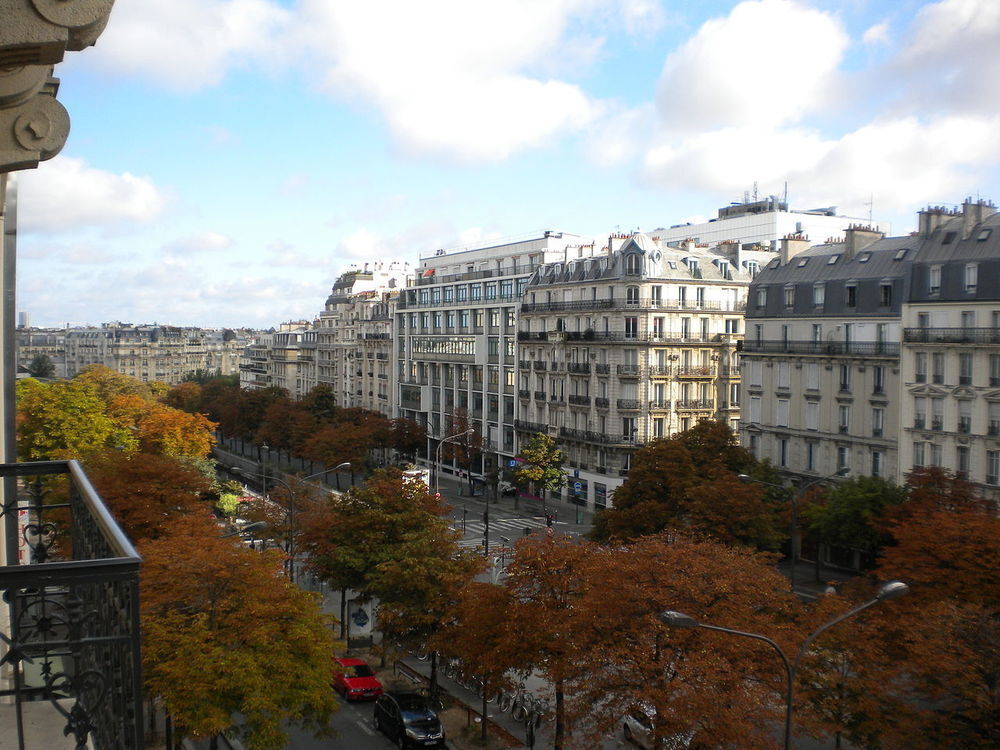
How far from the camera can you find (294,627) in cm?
2195

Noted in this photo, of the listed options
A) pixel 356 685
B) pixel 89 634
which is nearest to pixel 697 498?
pixel 356 685

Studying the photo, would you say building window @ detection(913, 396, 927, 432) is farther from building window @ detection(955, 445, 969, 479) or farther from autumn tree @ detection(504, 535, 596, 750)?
autumn tree @ detection(504, 535, 596, 750)

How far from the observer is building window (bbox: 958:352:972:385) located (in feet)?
135

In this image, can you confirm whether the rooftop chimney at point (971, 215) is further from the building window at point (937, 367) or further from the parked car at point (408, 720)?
the parked car at point (408, 720)

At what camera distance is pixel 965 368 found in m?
41.5

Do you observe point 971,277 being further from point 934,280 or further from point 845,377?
point 845,377

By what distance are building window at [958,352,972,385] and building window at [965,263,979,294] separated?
119 inches

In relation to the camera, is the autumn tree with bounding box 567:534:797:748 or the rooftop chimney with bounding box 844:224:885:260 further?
the rooftop chimney with bounding box 844:224:885:260

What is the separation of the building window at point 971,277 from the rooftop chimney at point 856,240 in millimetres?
7820

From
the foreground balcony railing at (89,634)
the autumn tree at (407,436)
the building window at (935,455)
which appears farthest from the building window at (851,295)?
the foreground balcony railing at (89,634)

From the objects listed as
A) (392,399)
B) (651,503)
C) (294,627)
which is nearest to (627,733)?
(294,627)

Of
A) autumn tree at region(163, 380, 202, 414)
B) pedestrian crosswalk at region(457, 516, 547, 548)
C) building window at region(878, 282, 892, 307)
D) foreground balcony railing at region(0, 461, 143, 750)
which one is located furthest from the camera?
autumn tree at region(163, 380, 202, 414)

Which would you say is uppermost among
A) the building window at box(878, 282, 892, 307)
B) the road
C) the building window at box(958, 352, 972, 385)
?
the building window at box(878, 282, 892, 307)

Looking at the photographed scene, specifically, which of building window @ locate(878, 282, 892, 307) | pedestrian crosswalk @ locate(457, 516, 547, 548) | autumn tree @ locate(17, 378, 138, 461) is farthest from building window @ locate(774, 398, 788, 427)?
autumn tree @ locate(17, 378, 138, 461)
